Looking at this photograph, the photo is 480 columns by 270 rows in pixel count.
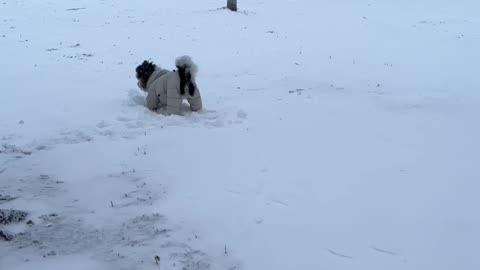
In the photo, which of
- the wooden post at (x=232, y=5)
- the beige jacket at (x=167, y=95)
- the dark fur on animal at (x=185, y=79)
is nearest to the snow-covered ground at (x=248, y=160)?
the beige jacket at (x=167, y=95)

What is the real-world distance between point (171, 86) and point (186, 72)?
13.0 inches

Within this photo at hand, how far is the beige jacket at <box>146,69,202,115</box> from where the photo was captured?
312 inches

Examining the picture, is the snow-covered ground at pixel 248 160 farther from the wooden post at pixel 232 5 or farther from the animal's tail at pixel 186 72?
the wooden post at pixel 232 5

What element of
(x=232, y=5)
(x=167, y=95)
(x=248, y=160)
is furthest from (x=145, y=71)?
(x=232, y=5)

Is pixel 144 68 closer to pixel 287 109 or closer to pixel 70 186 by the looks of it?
pixel 287 109

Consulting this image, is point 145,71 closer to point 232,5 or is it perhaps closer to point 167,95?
point 167,95

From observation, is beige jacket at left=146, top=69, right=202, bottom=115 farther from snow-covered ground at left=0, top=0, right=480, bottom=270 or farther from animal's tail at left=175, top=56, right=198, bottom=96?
snow-covered ground at left=0, top=0, right=480, bottom=270

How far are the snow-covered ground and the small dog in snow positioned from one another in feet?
1.02

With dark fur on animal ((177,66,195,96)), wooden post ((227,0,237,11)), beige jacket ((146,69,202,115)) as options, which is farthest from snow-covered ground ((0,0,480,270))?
wooden post ((227,0,237,11))

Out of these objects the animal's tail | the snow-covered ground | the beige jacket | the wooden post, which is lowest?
the snow-covered ground

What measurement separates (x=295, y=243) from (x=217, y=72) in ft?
23.5

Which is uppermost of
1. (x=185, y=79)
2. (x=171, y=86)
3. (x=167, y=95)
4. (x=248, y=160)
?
(x=185, y=79)

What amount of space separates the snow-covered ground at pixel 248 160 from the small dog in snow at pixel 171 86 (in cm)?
31

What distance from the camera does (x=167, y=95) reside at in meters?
7.98
